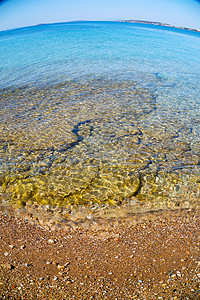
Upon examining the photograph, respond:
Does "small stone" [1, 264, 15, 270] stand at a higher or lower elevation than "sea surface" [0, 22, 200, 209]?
lower

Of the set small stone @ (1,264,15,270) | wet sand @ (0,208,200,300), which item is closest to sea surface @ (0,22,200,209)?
wet sand @ (0,208,200,300)

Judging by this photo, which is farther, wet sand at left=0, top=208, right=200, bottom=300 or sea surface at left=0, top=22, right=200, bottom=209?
sea surface at left=0, top=22, right=200, bottom=209

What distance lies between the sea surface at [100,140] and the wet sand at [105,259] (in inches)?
30.3

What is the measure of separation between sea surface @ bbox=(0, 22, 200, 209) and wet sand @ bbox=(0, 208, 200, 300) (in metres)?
0.77

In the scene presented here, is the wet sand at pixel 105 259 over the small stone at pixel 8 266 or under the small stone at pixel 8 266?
under

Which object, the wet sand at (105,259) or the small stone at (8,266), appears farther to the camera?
the small stone at (8,266)

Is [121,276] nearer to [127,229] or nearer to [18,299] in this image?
[127,229]

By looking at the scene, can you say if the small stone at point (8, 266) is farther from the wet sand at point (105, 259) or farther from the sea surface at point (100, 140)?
the sea surface at point (100, 140)

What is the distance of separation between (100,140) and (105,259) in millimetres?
4909

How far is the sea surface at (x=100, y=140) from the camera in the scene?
233 inches

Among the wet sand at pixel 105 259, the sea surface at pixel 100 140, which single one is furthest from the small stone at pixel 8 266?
the sea surface at pixel 100 140

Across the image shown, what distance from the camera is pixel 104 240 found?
461 centimetres

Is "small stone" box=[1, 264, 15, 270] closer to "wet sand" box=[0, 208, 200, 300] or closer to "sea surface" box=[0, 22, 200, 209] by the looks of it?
"wet sand" box=[0, 208, 200, 300]

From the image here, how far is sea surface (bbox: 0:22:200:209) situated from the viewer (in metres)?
5.91
